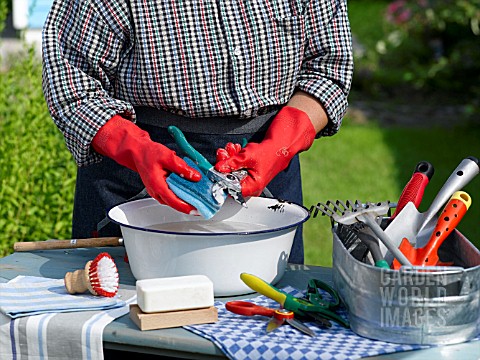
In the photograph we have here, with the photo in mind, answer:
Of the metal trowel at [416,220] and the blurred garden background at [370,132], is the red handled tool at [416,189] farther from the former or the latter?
the blurred garden background at [370,132]

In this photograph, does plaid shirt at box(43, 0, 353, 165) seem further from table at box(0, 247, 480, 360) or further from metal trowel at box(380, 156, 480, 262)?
metal trowel at box(380, 156, 480, 262)

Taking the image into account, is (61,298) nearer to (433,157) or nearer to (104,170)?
(104,170)

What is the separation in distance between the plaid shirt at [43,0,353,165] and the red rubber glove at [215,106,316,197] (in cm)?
10

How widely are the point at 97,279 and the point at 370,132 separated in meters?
5.50

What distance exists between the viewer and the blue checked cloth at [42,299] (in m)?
1.60

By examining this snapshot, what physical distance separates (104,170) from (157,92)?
11.3 inches

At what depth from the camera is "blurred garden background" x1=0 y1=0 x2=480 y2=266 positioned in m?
3.10

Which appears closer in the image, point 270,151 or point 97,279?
point 97,279

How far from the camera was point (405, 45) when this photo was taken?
970 cm

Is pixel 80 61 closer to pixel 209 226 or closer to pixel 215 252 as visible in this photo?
pixel 209 226

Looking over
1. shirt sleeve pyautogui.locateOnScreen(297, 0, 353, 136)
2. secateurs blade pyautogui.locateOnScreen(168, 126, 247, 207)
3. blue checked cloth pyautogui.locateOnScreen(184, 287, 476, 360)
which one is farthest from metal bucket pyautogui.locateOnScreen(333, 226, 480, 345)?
shirt sleeve pyautogui.locateOnScreen(297, 0, 353, 136)

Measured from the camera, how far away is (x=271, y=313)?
157 cm

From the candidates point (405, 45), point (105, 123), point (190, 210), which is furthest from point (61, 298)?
point (405, 45)

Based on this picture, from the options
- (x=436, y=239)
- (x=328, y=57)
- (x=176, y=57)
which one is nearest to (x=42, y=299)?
Result: (x=176, y=57)
